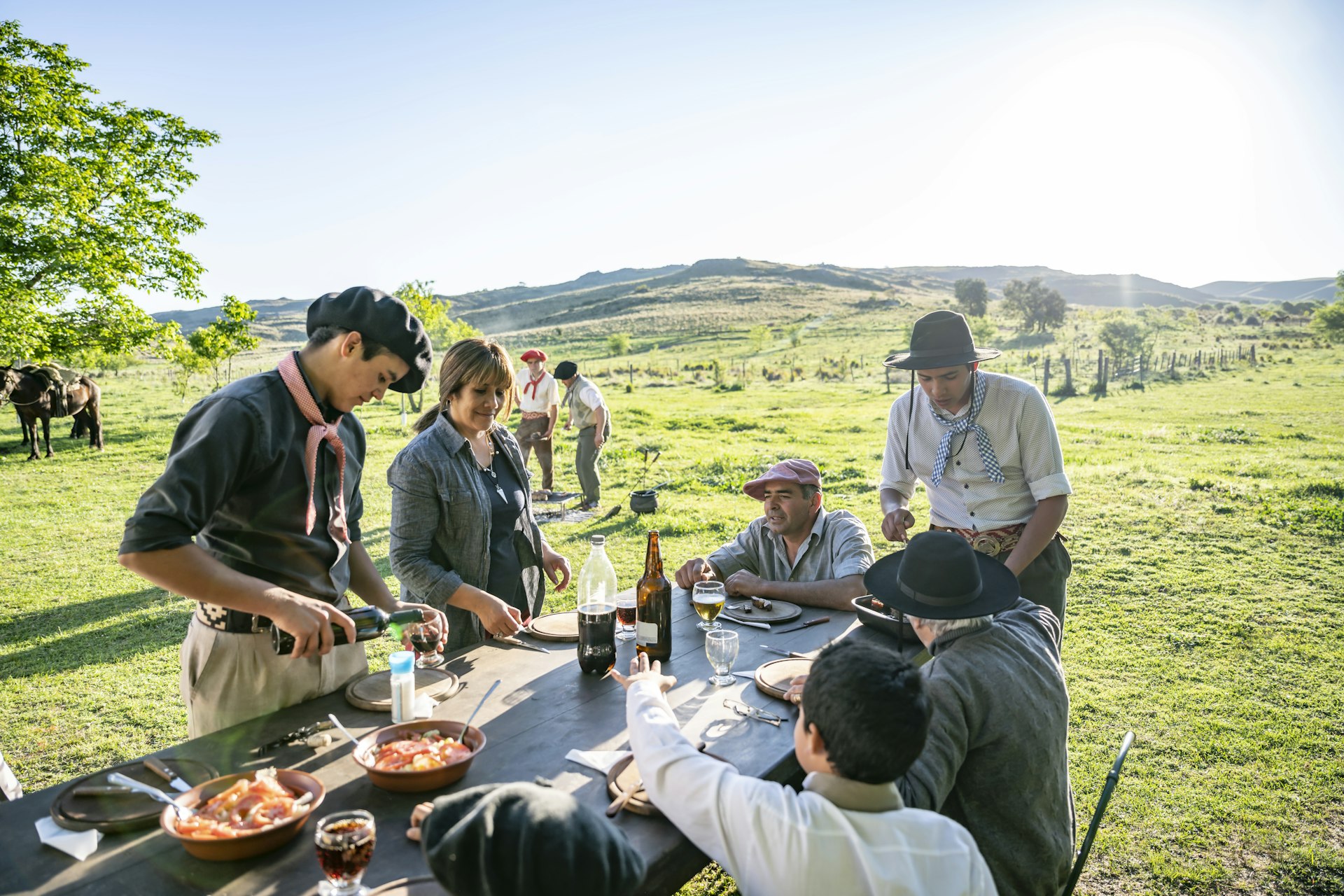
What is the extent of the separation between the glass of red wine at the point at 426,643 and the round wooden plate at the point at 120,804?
0.79m

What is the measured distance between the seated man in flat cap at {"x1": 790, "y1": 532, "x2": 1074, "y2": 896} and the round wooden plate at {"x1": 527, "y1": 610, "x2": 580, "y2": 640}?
148cm

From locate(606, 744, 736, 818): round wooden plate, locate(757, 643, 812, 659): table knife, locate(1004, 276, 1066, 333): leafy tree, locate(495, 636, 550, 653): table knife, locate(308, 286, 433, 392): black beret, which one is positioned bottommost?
locate(757, 643, 812, 659): table knife

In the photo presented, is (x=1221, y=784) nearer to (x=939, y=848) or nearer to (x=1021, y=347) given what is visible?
(x=939, y=848)

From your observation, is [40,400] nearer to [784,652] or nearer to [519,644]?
[519,644]

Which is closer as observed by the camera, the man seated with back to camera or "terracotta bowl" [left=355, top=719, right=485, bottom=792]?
the man seated with back to camera

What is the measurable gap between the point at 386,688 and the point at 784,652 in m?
1.61

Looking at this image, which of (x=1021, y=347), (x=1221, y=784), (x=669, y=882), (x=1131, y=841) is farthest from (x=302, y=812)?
(x=1021, y=347)

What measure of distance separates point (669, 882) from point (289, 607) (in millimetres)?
1321

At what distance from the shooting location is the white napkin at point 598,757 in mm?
2330

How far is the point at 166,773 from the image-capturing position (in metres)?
2.15

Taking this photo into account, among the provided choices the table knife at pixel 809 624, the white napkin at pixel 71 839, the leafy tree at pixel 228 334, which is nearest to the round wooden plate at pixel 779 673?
the table knife at pixel 809 624

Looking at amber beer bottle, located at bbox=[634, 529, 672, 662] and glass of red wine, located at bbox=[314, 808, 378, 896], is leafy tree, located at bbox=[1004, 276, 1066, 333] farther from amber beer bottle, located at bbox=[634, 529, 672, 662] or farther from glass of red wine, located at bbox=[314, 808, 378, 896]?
glass of red wine, located at bbox=[314, 808, 378, 896]

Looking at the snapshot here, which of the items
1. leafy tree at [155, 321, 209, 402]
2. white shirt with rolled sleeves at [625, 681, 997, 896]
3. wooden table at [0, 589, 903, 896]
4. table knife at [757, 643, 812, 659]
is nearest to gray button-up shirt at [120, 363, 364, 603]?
wooden table at [0, 589, 903, 896]

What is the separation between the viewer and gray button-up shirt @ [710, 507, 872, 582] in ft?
14.1
